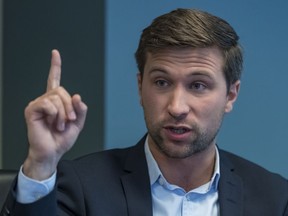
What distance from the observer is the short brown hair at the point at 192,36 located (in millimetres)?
1020

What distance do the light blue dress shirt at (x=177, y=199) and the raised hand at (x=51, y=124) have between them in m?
0.32

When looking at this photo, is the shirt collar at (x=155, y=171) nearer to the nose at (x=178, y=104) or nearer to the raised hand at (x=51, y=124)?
the nose at (x=178, y=104)

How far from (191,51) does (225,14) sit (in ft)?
1.18

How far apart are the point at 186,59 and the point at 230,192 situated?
0.32 meters

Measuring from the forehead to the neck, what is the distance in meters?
0.19

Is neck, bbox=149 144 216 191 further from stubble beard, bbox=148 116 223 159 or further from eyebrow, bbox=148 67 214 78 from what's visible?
eyebrow, bbox=148 67 214 78

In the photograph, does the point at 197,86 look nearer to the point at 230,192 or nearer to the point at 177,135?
the point at 177,135

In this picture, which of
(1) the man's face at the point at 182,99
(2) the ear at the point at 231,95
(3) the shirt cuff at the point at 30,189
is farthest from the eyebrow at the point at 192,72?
(3) the shirt cuff at the point at 30,189

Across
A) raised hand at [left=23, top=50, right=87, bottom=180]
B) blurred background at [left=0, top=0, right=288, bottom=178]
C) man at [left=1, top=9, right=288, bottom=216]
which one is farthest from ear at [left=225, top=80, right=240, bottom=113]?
raised hand at [left=23, top=50, right=87, bottom=180]

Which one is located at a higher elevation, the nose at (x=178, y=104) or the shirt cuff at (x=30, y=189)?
the nose at (x=178, y=104)

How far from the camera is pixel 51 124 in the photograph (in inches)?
31.3

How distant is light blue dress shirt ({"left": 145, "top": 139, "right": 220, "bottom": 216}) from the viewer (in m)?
1.05

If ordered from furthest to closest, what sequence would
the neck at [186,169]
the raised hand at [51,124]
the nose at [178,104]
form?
the neck at [186,169] → the nose at [178,104] → the raised hand at [51,124]

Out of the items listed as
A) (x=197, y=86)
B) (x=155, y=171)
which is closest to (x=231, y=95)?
(x=197, y=86)
